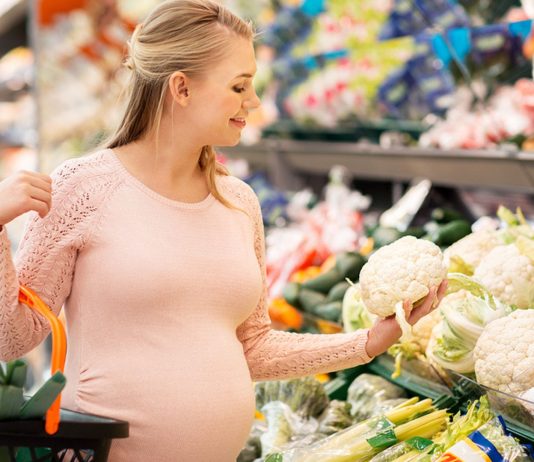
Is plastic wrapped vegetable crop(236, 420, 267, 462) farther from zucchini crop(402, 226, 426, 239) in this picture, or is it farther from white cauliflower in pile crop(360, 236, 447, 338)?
zucchini crop(402, 226, 426, 239)

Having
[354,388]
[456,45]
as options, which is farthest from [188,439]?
[456,45]

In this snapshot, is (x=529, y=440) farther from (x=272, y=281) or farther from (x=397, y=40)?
(x=397, y=40)

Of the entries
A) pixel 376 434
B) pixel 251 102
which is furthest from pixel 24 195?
pixel 376 434

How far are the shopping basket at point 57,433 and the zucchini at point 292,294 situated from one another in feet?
5.56

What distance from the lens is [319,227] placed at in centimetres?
394

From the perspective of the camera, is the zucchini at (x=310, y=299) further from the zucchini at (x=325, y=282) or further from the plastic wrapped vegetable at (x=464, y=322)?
the plastic wrapped vegetable at (x=464, y=322)

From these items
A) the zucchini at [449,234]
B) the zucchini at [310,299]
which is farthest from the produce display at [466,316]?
the zucchini at [310,299]

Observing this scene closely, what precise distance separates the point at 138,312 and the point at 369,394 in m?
0.98

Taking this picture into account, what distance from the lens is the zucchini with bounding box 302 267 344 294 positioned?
10.3 ft

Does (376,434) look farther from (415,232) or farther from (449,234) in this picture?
(415,232)

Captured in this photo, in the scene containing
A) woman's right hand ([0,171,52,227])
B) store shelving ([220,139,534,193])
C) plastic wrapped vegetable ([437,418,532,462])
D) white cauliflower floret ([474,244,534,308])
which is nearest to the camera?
woman's right hand ([0,171,52,227])

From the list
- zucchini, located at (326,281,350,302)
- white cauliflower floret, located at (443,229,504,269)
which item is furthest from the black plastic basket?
zucchini, located at (326,281,350,302)

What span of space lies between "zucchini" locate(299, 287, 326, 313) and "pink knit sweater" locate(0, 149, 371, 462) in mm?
1227

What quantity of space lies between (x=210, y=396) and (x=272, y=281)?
6.29 ft
